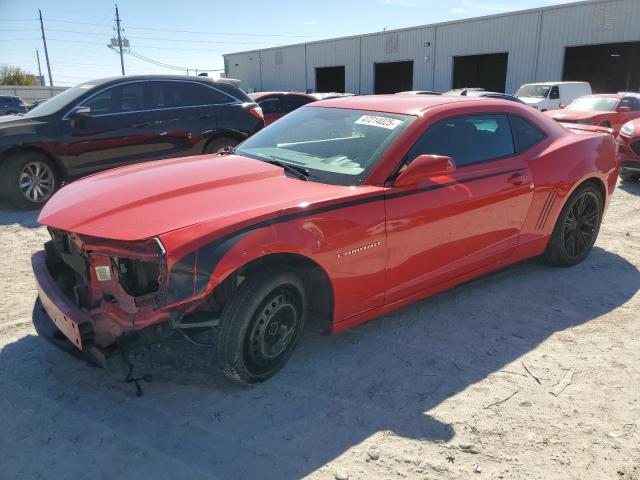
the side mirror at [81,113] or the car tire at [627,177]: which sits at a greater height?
the side mirror at [81,113]

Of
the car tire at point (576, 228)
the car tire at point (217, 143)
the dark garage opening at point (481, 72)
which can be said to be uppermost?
the dark garage opening at point (481, 72)


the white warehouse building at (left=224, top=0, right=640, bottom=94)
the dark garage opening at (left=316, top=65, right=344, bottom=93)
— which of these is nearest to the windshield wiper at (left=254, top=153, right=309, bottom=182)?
the white warehouse building at (left=224, top=0, right=640, bottom=94)

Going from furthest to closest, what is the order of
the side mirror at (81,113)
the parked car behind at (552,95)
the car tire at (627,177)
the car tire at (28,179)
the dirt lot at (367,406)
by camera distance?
the parked car behind at (552,95) < the car tire at (627,177) < the side mirror at (81,113) < the car tire at (28,179) < the dirt lot at (367,406)

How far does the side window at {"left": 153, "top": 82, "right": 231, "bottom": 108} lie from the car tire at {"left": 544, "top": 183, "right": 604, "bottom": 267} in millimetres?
5443

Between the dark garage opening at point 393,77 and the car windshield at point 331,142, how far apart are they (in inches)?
1277

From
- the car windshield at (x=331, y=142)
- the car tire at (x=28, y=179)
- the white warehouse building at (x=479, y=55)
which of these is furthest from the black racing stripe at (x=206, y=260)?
the white warehouse building at (x=479, y=55)

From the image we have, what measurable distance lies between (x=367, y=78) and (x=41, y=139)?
30.0m

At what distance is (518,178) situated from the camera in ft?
12.9

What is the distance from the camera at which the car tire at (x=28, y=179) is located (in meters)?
6.57

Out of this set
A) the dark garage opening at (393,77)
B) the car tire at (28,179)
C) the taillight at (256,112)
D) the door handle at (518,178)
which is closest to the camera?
the door handle at (518,178)

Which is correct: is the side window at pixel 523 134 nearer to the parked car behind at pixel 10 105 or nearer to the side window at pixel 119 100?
the side window at pixel 119 100

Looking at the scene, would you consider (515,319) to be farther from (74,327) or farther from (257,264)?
(74,327)

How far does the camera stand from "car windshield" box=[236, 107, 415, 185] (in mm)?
3268

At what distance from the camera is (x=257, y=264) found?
2.73 metres
